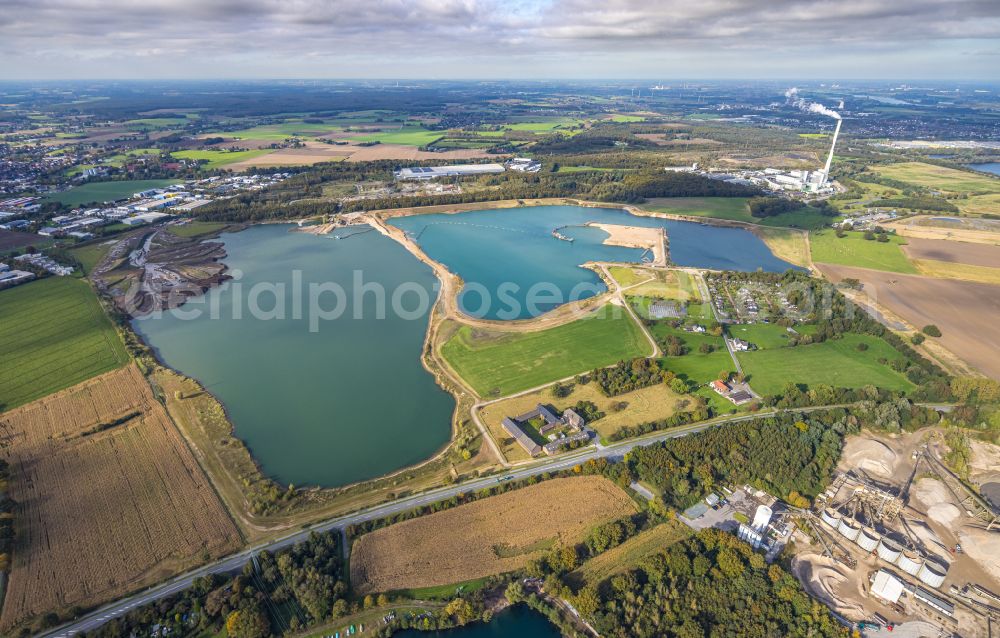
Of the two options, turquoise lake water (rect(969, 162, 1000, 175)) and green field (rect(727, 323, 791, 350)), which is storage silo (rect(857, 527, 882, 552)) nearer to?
green field (rect(727, 323, 791, 350))

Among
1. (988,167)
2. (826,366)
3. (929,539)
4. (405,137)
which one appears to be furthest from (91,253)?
(988,167)

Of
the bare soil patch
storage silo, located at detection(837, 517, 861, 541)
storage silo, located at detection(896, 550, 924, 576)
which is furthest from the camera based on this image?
the bare soil patch

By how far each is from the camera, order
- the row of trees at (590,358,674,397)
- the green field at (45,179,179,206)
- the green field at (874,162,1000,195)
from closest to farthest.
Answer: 1. the row of trees at (590,358,674,397)
2. the green field at (45,179,179,206)
3. the green field at (874,162,1000,195)

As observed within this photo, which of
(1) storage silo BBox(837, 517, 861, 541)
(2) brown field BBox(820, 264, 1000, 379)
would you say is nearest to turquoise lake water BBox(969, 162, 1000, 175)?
(2) brown field BBox(820, 264, 1000, 379)

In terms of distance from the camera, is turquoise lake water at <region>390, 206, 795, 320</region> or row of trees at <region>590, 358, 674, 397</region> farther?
turquoise lake water at <region>390, 206, 795, 320</region>

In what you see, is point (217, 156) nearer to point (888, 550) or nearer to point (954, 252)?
point (888, 550)
